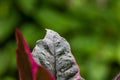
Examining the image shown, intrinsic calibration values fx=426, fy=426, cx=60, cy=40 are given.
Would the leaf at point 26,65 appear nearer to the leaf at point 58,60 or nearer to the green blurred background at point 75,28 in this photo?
the leaf at point 58,60

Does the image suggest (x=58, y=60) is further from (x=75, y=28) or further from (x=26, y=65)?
(x=75, y=28)

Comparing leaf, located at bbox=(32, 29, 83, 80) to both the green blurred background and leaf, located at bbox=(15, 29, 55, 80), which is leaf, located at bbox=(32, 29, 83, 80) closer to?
leaf, located at bbox=(15, 29, 55, 80)

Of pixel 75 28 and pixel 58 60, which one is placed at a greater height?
pixel 58 60

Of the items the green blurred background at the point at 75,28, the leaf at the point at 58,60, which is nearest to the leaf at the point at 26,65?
the leaf at the point at 58,60

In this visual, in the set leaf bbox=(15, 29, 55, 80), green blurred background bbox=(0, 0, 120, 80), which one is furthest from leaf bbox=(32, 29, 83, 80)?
green blurred background bbox=(0, 0, 120, 80)

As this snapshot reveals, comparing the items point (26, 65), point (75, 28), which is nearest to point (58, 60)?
point (26, 65)

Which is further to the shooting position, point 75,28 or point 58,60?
point 75,28
